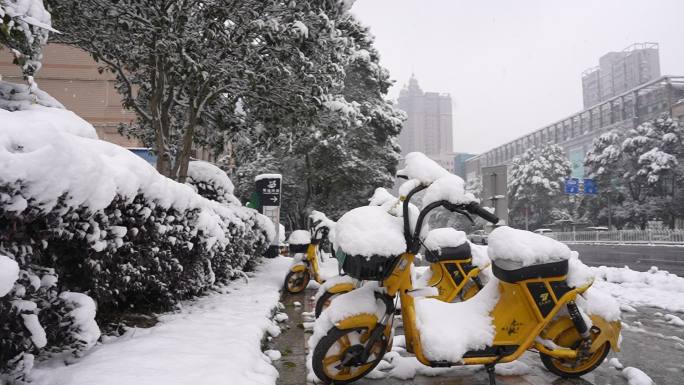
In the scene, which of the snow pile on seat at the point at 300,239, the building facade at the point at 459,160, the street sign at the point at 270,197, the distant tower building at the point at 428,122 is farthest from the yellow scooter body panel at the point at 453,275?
the building facade at the point at 459,160

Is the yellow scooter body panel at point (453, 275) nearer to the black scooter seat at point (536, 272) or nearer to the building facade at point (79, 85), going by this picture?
the black scooter seat at point (536, 272)

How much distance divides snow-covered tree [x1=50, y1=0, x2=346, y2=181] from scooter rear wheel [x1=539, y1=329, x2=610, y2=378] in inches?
216

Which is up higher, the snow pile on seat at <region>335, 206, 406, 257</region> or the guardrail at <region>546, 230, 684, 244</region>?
the snow pile on seat at <region>335, 206, 406, 257</region>

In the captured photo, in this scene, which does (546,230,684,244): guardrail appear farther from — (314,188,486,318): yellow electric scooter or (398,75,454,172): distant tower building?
(398,75,454,172): distant tower building

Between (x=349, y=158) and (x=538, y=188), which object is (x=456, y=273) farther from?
(x=538, y=188)

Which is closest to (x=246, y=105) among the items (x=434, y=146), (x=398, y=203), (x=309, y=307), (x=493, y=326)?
(x=309, y=307)

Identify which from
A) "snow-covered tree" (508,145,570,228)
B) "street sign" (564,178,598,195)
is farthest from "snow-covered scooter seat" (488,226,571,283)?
"snow-covered tree" (508,145,570,228)

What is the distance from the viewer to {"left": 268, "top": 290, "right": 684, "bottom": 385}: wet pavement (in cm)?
329

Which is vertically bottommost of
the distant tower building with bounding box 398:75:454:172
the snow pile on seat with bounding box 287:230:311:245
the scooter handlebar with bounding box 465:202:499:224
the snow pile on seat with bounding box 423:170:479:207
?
the snow pile on seat with bounding box 287:230:311:245

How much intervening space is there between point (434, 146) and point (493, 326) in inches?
3454

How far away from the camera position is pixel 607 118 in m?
56.6

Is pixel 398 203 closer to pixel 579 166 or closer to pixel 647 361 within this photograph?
Answer: pixel 647 361

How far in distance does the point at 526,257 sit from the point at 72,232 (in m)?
2.96

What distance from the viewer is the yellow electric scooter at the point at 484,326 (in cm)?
292
